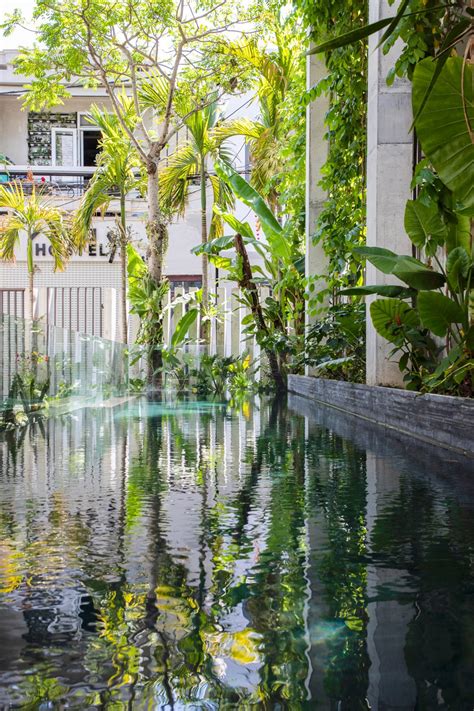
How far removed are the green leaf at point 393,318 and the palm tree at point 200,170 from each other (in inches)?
578

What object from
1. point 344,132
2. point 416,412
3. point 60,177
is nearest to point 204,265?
point 60,177

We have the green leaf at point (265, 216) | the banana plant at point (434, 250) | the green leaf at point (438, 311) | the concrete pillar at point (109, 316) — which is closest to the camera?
the banana plant at point (434, 250)

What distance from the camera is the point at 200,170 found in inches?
920

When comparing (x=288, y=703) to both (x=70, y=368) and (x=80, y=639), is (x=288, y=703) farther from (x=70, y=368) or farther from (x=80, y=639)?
(x=70, y=368)

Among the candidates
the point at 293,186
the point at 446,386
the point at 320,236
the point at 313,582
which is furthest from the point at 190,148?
the point at 313,582

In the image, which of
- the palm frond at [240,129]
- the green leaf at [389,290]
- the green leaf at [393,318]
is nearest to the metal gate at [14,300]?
the palm frond at [240,129]

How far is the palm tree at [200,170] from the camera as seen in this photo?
22.9m

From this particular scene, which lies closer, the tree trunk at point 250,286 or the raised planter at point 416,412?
the raised planter at point 416,412

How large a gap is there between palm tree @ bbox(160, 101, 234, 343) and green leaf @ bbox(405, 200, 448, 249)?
15.1 metres

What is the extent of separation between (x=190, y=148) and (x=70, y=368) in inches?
520

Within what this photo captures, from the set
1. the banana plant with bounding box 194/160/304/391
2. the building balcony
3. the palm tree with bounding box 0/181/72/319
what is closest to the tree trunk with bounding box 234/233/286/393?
the banana plant with bounding box 194/160/304/391

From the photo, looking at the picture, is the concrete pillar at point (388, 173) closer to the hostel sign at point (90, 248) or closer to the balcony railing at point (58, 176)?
the hostel sign at point (90, 248)

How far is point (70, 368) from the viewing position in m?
11.8

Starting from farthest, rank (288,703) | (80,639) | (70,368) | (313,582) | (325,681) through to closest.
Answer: (70,368)
(313,582)
(80,639)
(325,681)
(288,703)
